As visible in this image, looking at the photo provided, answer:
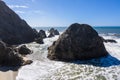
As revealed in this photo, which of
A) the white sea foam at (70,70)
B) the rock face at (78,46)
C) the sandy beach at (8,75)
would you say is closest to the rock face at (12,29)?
the rock face at (78,46)

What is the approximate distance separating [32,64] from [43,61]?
6.33 feet

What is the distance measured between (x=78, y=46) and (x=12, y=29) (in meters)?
25.1

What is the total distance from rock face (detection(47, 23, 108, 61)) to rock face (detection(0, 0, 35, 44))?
59.5 ft

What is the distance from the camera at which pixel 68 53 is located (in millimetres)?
28953

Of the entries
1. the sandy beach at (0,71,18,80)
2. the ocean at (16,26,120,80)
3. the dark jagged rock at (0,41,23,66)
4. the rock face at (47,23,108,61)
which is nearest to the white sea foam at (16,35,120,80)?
the ocean at (16,26,120,80)

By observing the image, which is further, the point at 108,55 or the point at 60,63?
the point at 108,55

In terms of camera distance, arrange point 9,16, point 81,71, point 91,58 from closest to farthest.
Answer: point 81,71, point 91,58, point 9,16

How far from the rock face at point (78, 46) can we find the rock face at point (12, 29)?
1814 cm

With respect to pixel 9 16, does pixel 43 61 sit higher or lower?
lower

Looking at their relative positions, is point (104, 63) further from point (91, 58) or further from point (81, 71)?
point (81, 71)

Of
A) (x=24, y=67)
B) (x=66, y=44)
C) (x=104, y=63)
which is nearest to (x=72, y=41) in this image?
(x=66, y=44)

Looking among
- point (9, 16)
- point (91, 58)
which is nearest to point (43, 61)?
point (91, 58)

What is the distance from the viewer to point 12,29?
167 feet

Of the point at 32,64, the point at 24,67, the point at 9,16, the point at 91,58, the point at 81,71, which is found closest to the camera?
the point at 81,71
